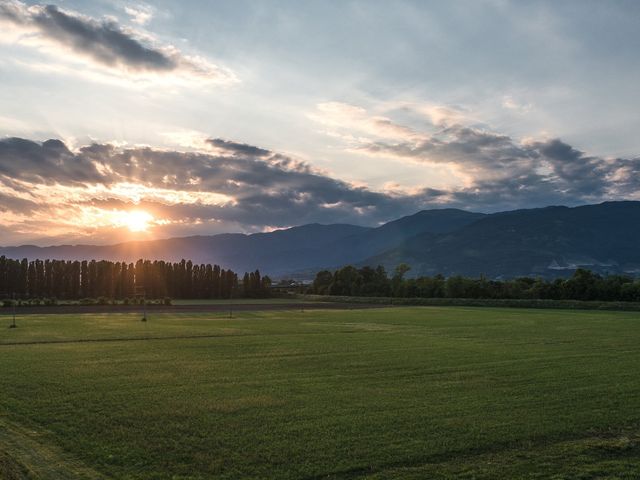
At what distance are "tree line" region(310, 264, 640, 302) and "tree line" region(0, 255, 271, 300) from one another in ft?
82.1

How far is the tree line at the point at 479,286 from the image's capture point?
336ft

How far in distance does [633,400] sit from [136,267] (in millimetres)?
145213

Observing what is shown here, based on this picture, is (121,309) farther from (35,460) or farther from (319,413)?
(35,460)

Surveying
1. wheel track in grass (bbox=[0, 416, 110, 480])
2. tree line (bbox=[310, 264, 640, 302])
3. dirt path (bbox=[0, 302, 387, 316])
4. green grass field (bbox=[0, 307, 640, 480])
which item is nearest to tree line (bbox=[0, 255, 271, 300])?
tree line (bbox=[310, 264, 640, 302])

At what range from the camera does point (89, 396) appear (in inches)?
756

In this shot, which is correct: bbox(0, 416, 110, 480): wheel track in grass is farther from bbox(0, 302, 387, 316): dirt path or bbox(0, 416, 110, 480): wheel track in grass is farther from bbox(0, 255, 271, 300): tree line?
bbox(0, 255, 271, 300): tree line

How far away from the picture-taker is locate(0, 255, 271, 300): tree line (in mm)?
137750

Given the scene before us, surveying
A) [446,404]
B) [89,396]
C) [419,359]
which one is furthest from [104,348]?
[446,404]

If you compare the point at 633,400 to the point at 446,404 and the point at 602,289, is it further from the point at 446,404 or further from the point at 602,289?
the point at 602,289

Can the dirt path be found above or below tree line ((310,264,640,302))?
below

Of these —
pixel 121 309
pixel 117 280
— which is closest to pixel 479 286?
pixel 121 309

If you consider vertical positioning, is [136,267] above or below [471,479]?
above

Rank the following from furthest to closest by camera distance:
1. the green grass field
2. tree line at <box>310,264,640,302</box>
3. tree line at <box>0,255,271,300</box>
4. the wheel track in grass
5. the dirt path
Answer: tree line at <box>0,255,271,300</box> → tree line at <box>310,264,640,302</box> → the dirt path → the green grass field → the wheel track in grass

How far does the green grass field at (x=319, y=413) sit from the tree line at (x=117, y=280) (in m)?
113
